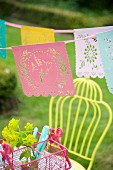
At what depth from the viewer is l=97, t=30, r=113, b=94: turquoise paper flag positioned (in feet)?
10.1

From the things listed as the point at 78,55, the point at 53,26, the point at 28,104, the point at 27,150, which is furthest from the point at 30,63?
the point at 53,26

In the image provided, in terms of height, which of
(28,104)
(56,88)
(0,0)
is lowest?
(28,104)

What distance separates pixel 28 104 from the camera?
6.59 m

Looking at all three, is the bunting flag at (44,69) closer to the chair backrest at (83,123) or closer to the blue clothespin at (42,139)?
the blue clothespin at (42,139)

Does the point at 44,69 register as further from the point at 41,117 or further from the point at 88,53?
the point at 41,117

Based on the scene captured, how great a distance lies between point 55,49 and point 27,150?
700 millimetres

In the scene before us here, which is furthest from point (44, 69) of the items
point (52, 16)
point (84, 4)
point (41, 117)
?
point (84, 4)

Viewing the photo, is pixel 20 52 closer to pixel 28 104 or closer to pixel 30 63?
pixel 30 63

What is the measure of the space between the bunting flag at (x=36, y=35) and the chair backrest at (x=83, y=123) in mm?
508

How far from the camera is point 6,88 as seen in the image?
6078 millimetres

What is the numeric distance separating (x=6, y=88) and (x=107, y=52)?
10.2 ft

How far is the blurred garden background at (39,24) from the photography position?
6.14 meters

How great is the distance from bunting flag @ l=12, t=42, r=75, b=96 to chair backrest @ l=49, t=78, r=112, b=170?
682mm

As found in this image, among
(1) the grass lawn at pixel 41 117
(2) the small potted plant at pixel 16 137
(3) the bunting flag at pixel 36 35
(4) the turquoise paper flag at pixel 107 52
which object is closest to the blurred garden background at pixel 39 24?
(1) the grass lawn at pixel 41 117
